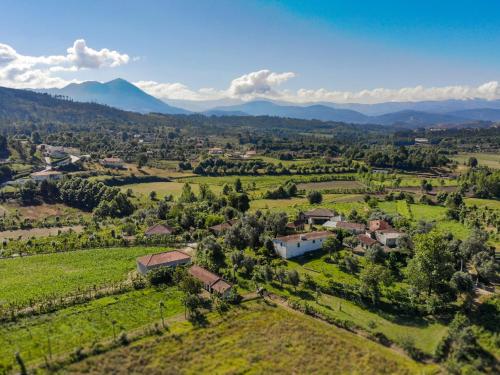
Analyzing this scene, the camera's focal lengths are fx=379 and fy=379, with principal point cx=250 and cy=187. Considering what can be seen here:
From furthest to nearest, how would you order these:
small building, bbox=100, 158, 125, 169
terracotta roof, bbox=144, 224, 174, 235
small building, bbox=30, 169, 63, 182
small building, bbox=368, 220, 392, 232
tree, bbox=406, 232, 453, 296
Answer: small building, bbox=100, 158, 125, 169
small building, bbox=30, 169, 63, 182
terracotta roof, bbox=144, 224, 174, 235
small building, bbox=368, 220, 392, 232
tree, bbox=406, 232, 453, 296

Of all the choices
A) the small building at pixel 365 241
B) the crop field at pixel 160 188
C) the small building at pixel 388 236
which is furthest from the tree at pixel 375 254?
the crop field at pixel 160 188

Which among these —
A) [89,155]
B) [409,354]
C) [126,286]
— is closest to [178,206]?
[126,286]

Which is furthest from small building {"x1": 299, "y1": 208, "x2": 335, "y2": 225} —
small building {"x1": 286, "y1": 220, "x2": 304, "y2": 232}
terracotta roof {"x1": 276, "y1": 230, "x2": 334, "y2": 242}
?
terracotta roof {"x1": 276, "y1": 230, "x2": 334, "y2": 242}

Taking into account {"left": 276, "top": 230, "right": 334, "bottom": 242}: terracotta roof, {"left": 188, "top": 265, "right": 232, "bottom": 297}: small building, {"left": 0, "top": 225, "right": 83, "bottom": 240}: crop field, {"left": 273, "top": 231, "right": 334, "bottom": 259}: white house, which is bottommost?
{"left": 0, "top": 225, "right": 83, "bottom": 240}: crop field

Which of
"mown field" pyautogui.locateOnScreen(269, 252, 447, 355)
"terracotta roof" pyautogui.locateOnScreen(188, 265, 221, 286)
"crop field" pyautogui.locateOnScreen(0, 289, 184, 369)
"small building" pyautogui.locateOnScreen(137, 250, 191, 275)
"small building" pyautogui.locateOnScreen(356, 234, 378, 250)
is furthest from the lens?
"small building" pyautogui.locateOnScreen(356, 234, 378, 250)

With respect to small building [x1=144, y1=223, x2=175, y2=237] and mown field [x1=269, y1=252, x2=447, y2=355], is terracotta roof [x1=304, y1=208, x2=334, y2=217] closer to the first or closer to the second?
small building [x1=144, y1=223, x2=175, y2=237]

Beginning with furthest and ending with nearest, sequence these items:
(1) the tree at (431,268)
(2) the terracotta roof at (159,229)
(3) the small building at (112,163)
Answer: (3) the small building at (112,163) → (2) the terracotta roof at (159,229) → (1) the tree at (431,268)

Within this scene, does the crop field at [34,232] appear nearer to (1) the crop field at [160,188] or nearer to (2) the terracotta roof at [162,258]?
(2) the terracotta roof at [162,258]
